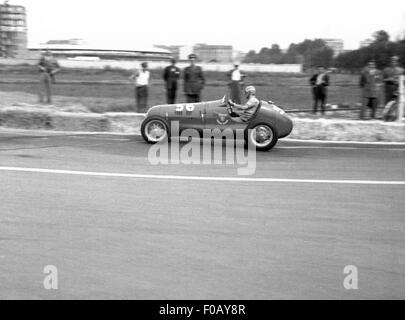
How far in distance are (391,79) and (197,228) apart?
1193 cm

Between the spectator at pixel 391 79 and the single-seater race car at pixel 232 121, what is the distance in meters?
5.47

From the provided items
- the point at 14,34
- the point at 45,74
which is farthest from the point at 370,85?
the point at 14,34

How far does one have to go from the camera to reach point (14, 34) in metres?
137

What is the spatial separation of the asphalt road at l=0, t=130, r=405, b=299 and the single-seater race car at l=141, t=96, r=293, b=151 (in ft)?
4.14

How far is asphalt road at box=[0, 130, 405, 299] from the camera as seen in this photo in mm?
5273

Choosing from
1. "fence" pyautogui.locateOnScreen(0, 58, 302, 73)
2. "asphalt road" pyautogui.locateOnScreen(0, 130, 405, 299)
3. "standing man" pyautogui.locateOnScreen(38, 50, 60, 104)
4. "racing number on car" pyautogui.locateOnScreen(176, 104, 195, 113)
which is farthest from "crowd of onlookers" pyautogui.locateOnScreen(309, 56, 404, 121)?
"fence" pyautogui.locateOnScreen(0, 58, 302, 73)

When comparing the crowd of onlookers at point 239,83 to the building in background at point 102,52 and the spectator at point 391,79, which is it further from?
the building in background at point 102,52

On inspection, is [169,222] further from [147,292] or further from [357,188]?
[357,188]

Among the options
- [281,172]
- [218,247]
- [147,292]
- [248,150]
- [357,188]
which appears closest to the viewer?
[147,292]

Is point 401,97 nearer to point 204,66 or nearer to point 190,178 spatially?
point 190,178

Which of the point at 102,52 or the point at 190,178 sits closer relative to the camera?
the point at 190,178
